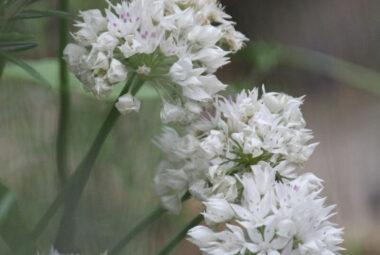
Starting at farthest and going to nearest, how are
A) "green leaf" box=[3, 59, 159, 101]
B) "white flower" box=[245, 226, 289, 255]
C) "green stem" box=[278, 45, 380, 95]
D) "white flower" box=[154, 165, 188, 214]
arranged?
"green stem" box=[278, 45, 380, 95], "green leaf" box=[3, 59, 159, 101], "white flower" box=[154, 165, 188, 214], "white flower" box=[245, 226, 289, 255]

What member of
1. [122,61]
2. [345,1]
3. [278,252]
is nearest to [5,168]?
[122,61]

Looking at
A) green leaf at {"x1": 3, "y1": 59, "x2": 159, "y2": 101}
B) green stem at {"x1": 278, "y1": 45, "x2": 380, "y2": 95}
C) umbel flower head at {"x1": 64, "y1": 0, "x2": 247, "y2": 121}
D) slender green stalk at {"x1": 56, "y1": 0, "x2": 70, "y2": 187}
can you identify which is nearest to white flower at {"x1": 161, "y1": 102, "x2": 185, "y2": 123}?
umbel flower head at {"x1": 64, "y1": 0, "x2": 247, "y2": 121}

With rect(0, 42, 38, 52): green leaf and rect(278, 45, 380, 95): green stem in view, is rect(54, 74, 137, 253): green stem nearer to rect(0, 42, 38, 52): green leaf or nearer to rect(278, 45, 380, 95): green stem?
rect(0, 42, 38, 52): green leaf

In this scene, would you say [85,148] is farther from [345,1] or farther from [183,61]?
[345,1]

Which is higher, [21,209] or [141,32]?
[141,32]

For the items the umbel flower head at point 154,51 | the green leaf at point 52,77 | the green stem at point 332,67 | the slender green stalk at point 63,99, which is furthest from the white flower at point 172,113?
the green stem at point 332,67

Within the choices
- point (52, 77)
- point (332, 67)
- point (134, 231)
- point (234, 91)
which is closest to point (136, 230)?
point (134, 231)

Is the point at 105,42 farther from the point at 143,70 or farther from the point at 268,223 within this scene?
the point at 268,223
